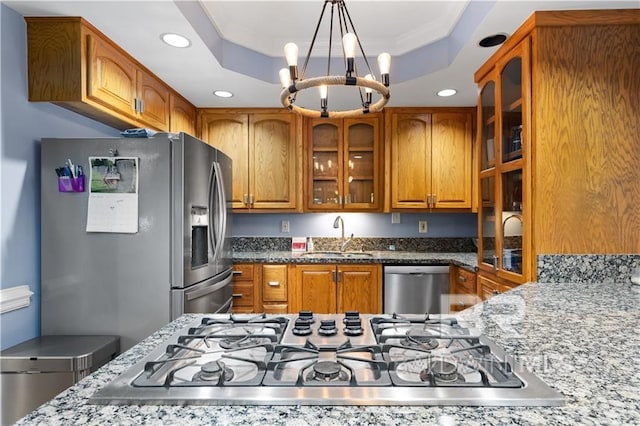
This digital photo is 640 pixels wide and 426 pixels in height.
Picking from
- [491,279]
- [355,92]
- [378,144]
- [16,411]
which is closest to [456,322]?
[491,279]

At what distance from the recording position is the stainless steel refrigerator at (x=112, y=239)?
1.95 meters

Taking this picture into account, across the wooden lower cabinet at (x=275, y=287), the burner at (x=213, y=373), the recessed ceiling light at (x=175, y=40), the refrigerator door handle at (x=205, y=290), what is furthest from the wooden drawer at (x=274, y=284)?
the burner at (x=213, y=373)

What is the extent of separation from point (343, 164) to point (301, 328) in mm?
2519

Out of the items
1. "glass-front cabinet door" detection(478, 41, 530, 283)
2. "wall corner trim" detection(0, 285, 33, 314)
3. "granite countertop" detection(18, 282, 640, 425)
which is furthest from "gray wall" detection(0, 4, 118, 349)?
"glass-front cabinet door" detection(478, 41, 530, 283)

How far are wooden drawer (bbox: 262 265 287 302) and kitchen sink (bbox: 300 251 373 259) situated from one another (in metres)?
0.26

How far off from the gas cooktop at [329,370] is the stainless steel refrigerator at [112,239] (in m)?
1.01

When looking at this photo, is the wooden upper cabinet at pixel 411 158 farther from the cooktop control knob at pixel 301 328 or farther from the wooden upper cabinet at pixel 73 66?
the cooktop control knob at pixel 301 328

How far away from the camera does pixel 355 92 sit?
9.76 ft

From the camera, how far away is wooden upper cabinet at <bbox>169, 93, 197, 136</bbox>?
2.94 meters

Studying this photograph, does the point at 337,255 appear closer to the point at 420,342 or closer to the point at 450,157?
the point at 450,157

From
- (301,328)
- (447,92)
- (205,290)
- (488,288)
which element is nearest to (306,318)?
(301,328)

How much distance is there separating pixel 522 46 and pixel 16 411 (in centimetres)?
303

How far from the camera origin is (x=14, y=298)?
1791 mm

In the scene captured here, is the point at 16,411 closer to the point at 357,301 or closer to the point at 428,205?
the point at 357,301
